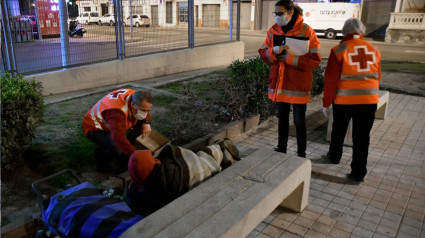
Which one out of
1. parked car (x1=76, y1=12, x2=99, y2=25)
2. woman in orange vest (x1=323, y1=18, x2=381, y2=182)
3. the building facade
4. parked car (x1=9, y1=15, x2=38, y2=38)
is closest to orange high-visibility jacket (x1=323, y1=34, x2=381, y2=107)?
woman in orange vest (x1=323, y1=18, x2=381, y2=182)

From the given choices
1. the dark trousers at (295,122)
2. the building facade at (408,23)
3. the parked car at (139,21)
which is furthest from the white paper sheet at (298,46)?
the building facade at (408,23)

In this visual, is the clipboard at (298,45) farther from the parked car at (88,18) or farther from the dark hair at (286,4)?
the parked car at (88,18)

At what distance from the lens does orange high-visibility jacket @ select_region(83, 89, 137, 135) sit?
3.64 m

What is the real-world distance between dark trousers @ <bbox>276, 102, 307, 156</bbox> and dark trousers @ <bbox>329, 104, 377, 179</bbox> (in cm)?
36

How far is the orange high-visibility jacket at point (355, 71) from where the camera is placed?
12.2 feet

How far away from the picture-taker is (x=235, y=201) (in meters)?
2.58

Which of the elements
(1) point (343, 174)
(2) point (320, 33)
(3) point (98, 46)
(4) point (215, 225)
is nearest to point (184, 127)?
(1) point (343, 174)

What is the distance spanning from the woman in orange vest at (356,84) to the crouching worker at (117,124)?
1.95 meters

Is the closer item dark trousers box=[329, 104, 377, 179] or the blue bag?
the blue bag

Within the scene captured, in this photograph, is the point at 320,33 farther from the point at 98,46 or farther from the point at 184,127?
the point at 184,127

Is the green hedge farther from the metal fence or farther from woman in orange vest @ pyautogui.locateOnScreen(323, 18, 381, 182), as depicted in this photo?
the metal fence

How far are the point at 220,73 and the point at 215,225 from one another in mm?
8110

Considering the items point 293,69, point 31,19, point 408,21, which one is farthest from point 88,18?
point 408,21

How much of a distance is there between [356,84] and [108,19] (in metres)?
5.82
